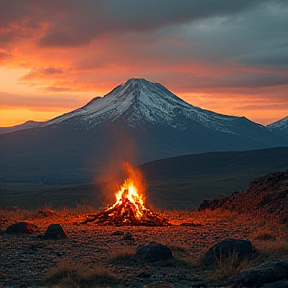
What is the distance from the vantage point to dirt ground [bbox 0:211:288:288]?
8062 millimetres

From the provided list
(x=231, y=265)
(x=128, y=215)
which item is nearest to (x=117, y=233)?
(x=128, y=215)

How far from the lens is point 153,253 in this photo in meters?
9.32

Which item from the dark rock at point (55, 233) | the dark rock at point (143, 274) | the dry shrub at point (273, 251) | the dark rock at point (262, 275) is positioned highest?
the dark rock at point (262, 275)

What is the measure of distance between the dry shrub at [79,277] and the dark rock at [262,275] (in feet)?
7.10

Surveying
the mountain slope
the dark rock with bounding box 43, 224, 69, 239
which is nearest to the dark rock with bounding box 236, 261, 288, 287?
the dark rock with bounding box 43, 224, 69, 239

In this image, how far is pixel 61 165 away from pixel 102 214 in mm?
143398

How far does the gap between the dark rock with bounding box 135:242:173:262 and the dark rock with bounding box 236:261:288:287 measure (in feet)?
8.61

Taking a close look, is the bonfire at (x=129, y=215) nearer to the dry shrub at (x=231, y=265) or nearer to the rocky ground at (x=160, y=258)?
the rocky ground at (x=160, y=258)

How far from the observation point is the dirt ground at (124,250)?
8.06m

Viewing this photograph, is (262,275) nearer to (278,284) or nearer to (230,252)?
(278,284)

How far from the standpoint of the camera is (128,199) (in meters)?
17.0

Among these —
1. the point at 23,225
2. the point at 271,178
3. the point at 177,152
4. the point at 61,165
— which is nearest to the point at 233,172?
the point at 271,178

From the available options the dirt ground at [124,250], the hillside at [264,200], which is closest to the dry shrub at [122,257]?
the dirt ground at [124,250]

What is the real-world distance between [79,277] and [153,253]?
6.38 ft
